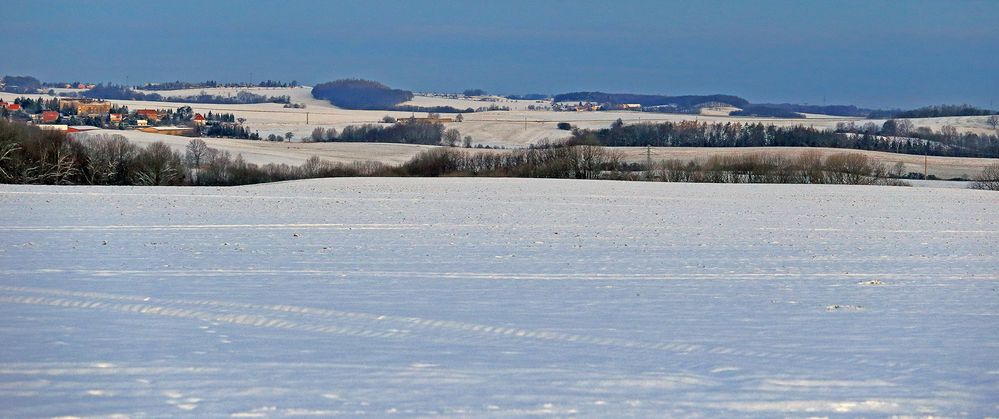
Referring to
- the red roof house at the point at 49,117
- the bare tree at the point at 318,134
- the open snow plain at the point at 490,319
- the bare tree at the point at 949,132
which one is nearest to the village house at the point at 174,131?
the red roof house at the point at 49,117

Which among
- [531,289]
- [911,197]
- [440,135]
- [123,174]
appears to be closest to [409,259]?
[531,289]

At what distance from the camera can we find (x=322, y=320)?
11.6 meters

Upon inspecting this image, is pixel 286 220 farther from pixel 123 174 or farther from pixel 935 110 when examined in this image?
pixel 935 110

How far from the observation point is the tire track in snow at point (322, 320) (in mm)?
10422

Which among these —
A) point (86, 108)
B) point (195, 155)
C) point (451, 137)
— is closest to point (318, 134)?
point (451, 137)

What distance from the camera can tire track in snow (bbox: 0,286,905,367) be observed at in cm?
1042

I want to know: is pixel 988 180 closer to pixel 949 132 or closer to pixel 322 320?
pixel 949 132

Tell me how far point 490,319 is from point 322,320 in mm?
1933

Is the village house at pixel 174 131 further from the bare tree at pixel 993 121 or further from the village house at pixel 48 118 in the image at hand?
the bare tree at pixel 993 121

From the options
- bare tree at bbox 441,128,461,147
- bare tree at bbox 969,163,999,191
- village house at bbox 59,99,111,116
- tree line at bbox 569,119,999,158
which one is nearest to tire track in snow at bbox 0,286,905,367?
bare tree at bbox 969,163,999,191

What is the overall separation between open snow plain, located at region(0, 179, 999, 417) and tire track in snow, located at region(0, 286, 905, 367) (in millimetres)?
48

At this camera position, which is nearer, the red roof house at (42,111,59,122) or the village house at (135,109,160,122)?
the red roof house at (42,111,59,122)

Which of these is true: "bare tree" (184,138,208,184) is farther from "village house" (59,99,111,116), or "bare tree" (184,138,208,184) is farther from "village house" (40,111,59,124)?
"village house" (59,99,111,116)

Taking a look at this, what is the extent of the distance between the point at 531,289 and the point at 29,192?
2953 centimetres
